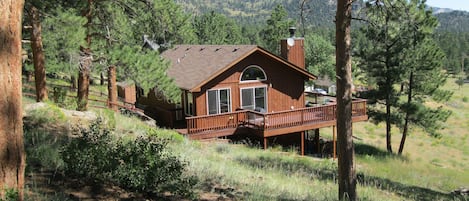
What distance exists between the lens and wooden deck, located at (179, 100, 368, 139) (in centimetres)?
1945

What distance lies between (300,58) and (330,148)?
5.43m

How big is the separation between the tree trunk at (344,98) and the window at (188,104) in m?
13.9

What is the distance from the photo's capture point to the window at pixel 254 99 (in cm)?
2194

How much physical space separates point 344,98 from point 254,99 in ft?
46.9

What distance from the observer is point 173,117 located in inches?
896

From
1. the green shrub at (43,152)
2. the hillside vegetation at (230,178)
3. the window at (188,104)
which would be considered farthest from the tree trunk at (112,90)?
the green shrub at (43,152)

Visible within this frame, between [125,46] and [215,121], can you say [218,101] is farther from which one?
[125,46]

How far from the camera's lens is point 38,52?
13.3 meters

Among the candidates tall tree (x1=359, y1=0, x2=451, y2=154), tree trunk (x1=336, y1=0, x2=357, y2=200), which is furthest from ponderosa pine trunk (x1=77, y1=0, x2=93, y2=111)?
tall tree (x1=359, y1=0, x2=451, y2=154)

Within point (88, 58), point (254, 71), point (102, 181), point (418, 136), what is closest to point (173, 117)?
point (254, 71)

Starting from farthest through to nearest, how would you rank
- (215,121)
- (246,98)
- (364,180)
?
1. (246,98)
2. (215,121)
3. (364,180)

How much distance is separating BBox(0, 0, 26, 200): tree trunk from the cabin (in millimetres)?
14655

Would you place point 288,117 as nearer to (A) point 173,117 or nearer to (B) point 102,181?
(A) point 173,117

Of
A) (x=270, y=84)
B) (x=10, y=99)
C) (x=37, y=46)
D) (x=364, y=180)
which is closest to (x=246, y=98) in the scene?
(x=270, y=84)
